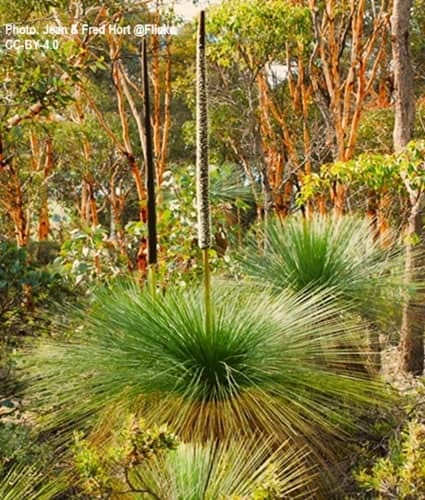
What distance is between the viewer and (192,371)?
2170 mm

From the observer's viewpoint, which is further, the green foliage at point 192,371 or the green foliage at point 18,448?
the green foliage at point 18,448

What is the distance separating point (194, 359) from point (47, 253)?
8.97 meters

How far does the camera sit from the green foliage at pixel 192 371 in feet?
6.88

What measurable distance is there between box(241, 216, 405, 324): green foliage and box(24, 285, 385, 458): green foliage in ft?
2.90

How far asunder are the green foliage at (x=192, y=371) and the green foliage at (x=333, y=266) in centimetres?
88

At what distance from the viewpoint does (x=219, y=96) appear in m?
8.77

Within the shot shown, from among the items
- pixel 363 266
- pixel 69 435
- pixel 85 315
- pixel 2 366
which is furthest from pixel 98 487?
pixel 363 266

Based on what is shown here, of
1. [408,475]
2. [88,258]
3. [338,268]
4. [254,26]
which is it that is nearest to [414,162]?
[338,268]

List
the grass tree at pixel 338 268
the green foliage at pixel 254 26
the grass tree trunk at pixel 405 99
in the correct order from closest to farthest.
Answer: the grass tree at pixel 338 268, the grass tree trunk at pixel 405 99, the green foliage at pixel 254 26

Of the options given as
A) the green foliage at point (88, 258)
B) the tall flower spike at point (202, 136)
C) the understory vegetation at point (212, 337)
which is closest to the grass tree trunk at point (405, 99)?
the understory vegetation at point (212, 337)

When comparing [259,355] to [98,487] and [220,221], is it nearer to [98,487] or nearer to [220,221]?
[98,487]

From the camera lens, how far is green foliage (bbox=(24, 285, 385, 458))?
210 cm

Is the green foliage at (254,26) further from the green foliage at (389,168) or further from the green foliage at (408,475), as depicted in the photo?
the green foliage at (408,475)

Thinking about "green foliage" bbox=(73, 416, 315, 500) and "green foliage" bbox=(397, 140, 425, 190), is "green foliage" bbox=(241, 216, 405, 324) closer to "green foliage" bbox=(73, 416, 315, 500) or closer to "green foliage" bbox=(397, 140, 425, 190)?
"green foliage" bbox=(397, 140, 425, 190)
